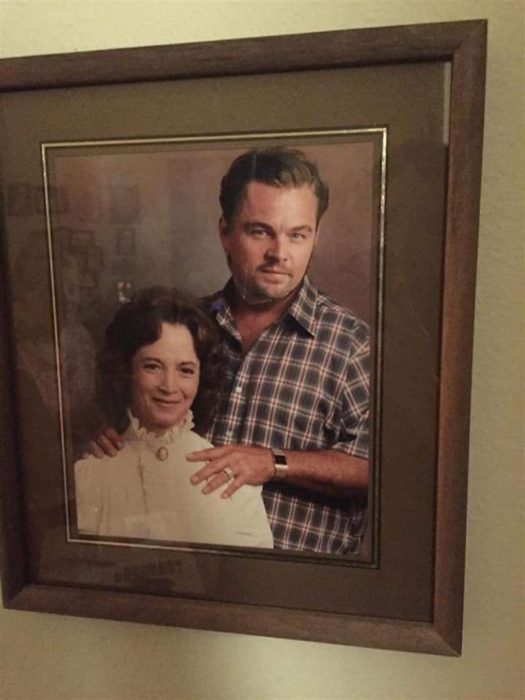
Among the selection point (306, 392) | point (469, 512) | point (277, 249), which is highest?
point (277, 249)

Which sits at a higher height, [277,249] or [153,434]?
[277,249]

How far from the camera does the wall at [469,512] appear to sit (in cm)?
49

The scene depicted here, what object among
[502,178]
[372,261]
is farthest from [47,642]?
[502,178]

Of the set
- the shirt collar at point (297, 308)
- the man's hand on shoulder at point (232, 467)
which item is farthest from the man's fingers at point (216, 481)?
the shirt collar at point (297, 308)

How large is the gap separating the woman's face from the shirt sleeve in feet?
0.41

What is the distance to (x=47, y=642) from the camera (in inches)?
25.6

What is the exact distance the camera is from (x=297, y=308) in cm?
51

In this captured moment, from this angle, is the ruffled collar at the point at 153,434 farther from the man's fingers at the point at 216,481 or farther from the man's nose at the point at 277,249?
the man's nose at the point at 277,249

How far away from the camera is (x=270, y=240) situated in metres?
0.50

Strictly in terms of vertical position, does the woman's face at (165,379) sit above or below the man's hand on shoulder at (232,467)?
above

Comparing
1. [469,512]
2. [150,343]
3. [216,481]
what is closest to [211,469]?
[216,481]

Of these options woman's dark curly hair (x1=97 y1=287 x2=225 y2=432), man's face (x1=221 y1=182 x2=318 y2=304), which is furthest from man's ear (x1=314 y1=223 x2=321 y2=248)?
woman's dark curly hair (x1=97 y1=287 x2=225 y2=432)

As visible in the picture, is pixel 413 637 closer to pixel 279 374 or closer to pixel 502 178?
pixel 279 374

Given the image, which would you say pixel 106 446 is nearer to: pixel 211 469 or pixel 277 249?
pixel 211 469
